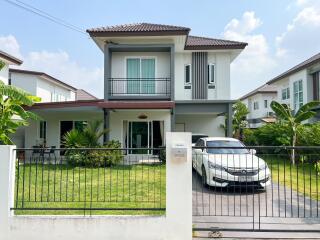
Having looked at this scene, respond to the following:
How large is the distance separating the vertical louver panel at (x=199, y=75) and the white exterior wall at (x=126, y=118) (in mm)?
3252

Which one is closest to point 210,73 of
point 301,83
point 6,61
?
point 301,83

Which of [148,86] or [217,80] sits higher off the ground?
[217,80]

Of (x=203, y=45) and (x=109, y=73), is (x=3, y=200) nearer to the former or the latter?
(x=109, y=73)

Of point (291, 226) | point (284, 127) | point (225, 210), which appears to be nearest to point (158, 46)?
point (284, 127)

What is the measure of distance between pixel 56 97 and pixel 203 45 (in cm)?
1759

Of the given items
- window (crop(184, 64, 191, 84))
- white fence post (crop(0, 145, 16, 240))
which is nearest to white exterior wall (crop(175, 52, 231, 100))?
window (crop(184, 64, 191, 84))

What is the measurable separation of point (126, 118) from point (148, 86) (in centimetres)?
249

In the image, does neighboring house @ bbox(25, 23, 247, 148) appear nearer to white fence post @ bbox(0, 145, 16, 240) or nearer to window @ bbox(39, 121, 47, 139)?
window @ bbox(39, 121, 47, 139)

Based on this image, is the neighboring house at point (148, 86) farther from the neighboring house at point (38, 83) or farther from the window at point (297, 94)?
the window at point (297, 94)

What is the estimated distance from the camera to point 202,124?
2184 cm

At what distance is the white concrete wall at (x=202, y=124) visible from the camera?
2178 cm

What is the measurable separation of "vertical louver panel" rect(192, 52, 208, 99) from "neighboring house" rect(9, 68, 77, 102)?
13.5 m

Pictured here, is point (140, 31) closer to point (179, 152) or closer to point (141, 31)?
point (141, 31)

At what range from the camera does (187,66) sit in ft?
66.6
